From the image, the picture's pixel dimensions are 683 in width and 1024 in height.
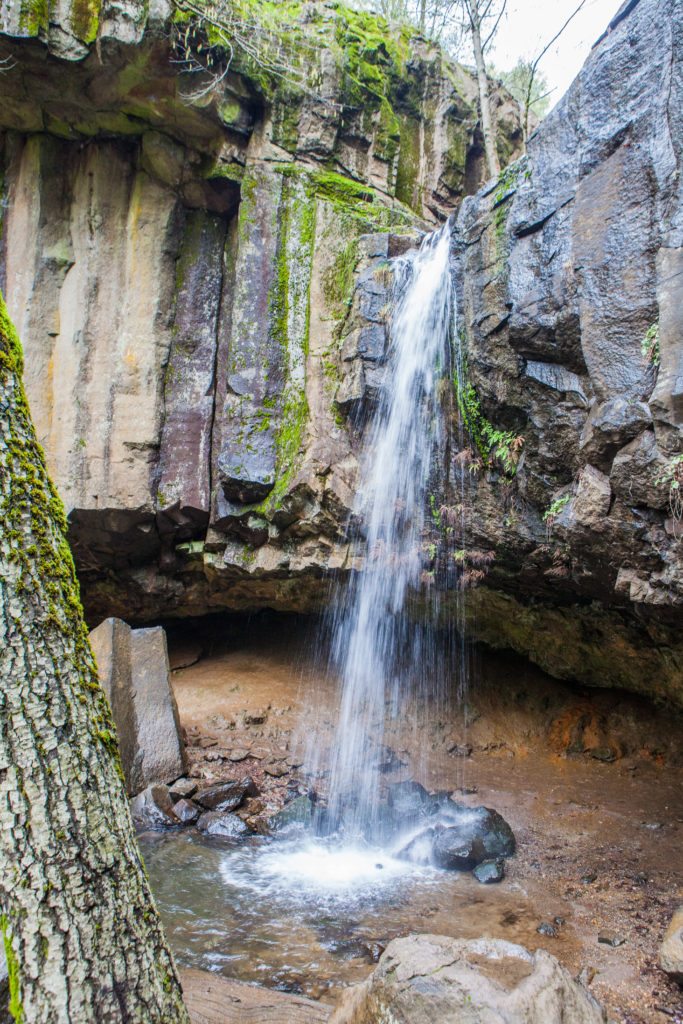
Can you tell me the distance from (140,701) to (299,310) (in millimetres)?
5590

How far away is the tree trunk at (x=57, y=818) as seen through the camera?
2.04 meters

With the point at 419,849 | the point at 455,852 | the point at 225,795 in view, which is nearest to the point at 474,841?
the point at 455,852

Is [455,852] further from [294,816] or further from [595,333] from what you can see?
[595,333]

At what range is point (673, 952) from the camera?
3.86 metres

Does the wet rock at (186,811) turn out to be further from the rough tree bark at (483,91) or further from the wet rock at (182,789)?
the rough tree bark at (483,91)

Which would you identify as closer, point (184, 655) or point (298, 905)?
point (298, 905)

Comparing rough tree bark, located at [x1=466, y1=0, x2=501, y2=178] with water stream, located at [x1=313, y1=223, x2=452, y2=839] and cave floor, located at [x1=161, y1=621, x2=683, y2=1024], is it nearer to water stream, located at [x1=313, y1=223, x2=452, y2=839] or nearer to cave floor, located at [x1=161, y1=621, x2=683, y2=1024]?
water stream, located at [x1=313, y1=223, x2=452, y2=839]

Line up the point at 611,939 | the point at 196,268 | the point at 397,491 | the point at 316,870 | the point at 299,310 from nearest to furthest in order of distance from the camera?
the point at 611,939 → the point at 316,870 → the point at 397,491 → the point at 299,310 → the point at 196,268

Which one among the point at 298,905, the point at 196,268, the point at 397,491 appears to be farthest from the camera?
the point at 196,268

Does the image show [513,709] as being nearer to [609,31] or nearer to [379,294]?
[379,294]

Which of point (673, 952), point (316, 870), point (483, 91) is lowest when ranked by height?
point (316, 870)

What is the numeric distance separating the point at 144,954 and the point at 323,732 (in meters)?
6.88

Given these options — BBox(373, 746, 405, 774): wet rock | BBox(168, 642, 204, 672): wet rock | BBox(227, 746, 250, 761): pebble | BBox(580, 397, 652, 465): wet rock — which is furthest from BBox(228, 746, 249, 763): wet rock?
BBox(580, 397, 652, 465): wet rock

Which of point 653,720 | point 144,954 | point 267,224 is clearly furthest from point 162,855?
point 267,224
